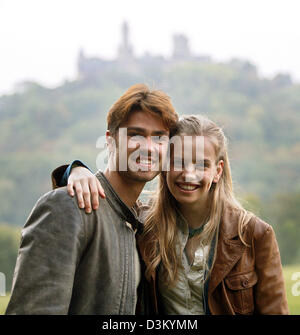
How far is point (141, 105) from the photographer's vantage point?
2.87m

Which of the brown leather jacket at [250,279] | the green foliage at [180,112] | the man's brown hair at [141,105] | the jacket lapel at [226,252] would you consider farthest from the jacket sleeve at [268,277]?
the green foliage at [180,112]

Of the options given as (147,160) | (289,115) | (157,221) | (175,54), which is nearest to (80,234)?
(147,160)

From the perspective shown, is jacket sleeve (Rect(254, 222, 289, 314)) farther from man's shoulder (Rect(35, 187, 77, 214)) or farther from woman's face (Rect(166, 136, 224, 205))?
man's shoulder (Rect(35, 187, 77, 214))

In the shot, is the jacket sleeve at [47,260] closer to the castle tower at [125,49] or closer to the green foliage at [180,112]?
the green foliage at [180,112]

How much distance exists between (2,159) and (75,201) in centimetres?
4610

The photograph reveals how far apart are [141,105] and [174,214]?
0.80 metres

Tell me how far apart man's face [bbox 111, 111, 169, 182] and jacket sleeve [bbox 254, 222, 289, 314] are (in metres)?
0.73

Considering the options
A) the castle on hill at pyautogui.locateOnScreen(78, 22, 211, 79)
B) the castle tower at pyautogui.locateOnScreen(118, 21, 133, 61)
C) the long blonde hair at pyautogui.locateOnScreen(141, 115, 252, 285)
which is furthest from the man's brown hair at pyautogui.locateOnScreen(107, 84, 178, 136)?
the castle tower at pyautogui.locateOnScreen(118, 21, 133, 61)

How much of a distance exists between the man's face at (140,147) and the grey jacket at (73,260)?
0.59ft

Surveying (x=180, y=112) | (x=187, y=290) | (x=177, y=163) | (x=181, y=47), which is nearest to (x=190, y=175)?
(x=177, y=163)

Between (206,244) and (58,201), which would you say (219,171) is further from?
(58,201)

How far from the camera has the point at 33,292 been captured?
2.34m

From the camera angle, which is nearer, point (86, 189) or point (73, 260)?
point (73, 260)
